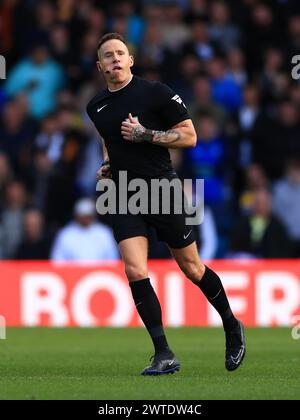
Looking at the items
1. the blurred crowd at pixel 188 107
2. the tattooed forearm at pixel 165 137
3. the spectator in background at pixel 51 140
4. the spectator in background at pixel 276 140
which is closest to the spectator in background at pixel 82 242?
the blurred crowd at pixel 188 107

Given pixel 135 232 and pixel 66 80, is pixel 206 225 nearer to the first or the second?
pixel 66 80

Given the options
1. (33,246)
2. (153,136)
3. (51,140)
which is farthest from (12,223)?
(153,136)

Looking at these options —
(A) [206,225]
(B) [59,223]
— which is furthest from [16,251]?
(A) [206,225]

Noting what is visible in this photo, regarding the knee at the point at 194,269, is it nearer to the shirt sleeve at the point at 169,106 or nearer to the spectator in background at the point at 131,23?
the shirt sleeve at the point at 169,106

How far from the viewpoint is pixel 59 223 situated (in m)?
17.3

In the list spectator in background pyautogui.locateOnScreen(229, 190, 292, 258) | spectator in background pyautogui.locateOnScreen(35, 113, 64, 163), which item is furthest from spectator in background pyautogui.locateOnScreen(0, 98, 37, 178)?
spectator in background pyautogui.locateOnScreen(229, 190, 292, 258)

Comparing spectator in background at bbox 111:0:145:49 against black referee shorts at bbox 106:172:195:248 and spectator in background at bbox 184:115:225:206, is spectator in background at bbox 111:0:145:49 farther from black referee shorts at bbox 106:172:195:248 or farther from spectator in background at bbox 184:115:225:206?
black referee shorts at bbox 106:172:195:248

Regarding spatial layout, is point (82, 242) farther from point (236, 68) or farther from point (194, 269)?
point (194, 269)

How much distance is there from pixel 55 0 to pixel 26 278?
6.01 metres

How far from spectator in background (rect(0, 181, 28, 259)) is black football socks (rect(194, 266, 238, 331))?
744cm

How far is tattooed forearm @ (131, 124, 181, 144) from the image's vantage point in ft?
30.0

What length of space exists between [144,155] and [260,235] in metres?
6.87

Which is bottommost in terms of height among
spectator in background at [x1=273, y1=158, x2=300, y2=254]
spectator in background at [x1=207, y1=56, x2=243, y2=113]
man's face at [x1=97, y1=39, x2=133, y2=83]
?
man's face at [x1=97, y1=39, x2=133, y2=83]

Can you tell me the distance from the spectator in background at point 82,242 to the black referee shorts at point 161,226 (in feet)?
22.3
